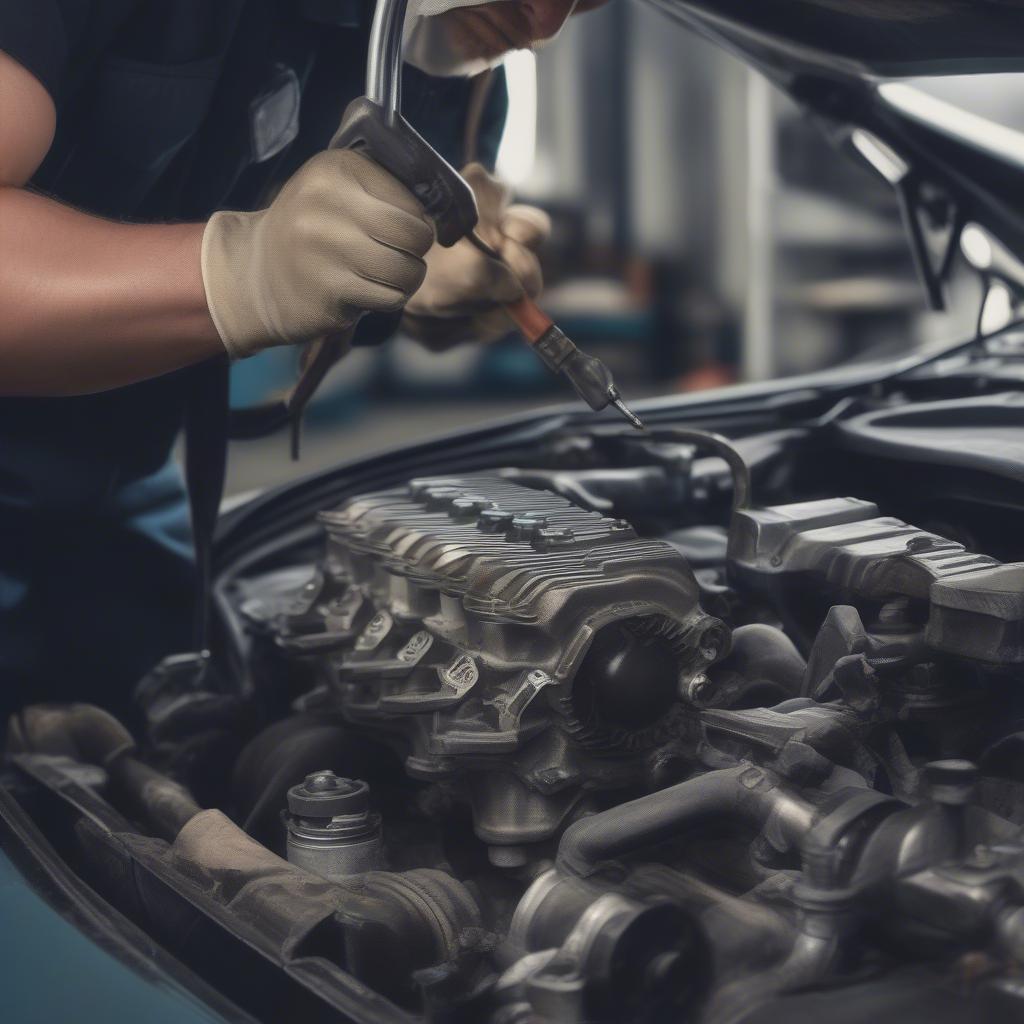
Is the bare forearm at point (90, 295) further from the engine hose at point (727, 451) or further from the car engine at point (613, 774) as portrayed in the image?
the engine hose at point (727, 451)

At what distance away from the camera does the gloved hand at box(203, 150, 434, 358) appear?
3.34 ft

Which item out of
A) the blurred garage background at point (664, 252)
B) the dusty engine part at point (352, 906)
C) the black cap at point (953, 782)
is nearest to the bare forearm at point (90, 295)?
the dusty engine part at point (352, 906)

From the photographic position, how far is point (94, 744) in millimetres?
1312

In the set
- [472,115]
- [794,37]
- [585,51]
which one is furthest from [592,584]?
[585,51]

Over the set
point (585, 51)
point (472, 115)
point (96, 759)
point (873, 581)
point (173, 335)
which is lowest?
point (96, 759)

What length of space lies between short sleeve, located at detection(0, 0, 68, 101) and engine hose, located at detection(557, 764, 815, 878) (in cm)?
69

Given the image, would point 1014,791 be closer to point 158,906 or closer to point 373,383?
point 158,906

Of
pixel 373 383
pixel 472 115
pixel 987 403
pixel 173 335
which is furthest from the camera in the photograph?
pixel 373 383

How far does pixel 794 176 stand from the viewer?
721 cm

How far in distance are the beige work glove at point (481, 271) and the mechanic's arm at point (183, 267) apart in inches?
15.7

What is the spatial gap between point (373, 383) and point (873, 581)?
6825 mm

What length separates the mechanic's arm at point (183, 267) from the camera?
100cm

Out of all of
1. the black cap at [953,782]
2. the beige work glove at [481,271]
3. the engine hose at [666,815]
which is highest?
the beige work glove at [481,271]

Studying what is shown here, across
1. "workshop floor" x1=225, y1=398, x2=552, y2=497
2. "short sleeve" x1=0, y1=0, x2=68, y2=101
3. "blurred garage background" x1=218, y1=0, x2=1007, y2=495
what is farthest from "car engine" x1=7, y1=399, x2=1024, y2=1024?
"blurred garage background" x1=218, y1=0, x2=1007, y2=495
